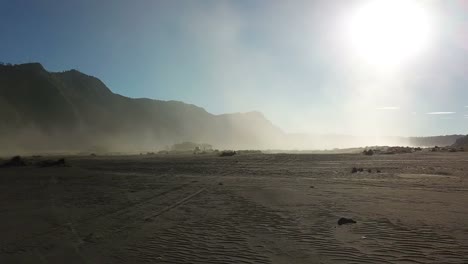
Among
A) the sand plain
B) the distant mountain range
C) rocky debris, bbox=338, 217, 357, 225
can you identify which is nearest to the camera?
the sand plain

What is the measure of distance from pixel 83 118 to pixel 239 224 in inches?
4189

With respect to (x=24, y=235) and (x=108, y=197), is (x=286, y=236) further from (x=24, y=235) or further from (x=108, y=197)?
(x=108, y=197)

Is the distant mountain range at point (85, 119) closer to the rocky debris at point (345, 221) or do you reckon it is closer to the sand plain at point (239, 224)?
the sand plain at point (239, 224)

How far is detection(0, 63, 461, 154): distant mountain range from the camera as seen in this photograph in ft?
310

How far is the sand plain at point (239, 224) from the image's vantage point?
8.00 meters

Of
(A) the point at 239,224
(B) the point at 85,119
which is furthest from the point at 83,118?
(A) the point at 239,224

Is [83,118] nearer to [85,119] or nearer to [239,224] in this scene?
[85,119]

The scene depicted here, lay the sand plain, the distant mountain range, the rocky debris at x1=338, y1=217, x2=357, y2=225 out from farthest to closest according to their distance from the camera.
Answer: the distant mountain range, the rocky debris at x1=338, y1=217, x2=357, y2=225, the sand plain

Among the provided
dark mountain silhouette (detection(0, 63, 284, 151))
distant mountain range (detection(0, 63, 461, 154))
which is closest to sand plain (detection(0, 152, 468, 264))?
distant mountain range (detection(0, 63, 461, 154))

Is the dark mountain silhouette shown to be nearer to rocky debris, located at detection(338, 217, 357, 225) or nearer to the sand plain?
the sand plain

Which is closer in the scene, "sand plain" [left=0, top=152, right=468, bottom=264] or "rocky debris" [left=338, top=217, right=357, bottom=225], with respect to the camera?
"sand plain" [left=0, top=152, right=468, bottom=264]

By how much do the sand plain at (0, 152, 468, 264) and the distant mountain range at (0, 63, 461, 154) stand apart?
7543 cm

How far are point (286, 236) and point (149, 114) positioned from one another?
132423mm

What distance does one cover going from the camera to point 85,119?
11069cm
